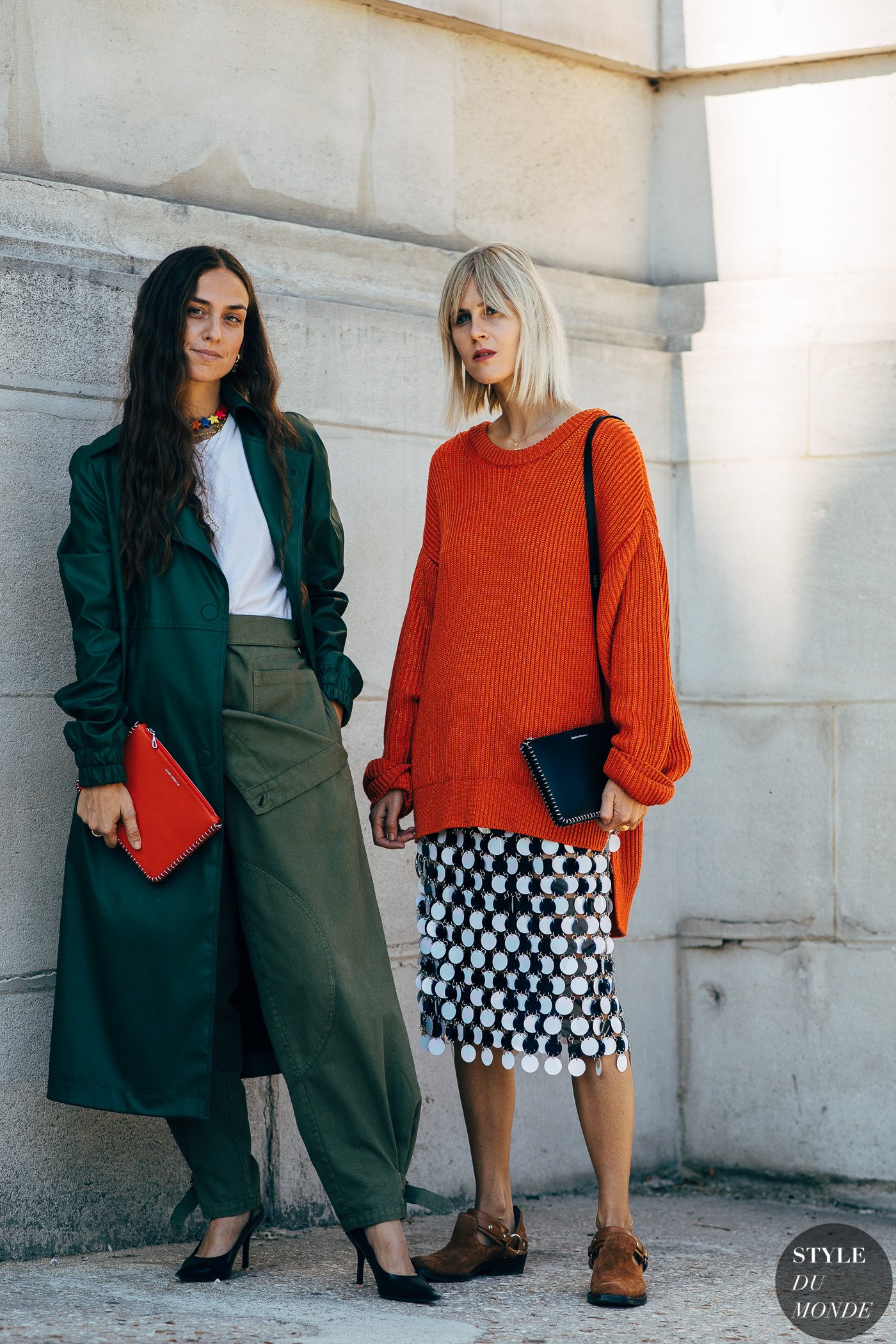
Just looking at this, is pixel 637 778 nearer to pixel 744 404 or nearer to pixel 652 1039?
pixel 652 1039

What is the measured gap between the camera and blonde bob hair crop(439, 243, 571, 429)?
11.7 ft

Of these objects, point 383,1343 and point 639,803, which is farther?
point 639,803

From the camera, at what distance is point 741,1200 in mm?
4746

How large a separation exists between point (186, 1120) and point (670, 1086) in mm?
1915

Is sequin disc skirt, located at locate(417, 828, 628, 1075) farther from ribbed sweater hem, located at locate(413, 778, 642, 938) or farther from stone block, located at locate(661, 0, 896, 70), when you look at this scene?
stone block, located at locate(661, 0, 896, 70)

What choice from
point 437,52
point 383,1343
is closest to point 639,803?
point 383,1343

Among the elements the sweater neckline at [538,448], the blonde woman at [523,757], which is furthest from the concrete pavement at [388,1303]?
the sweater neckline at [538,448]

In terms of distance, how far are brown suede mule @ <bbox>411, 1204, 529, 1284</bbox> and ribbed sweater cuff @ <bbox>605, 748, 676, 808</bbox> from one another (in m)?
1.03

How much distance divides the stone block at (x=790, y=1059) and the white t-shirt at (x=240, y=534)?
2040 millimetres

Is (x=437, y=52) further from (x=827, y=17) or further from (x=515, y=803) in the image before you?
(x=515, y=803)

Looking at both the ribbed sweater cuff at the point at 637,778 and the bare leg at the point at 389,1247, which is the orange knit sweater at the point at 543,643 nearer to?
the ribbed sweater cuff at the point at 637,778

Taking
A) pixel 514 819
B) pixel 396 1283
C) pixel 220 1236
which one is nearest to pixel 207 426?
pixel 514 819

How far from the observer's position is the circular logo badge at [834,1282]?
337 cm

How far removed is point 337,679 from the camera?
367 centimetres
